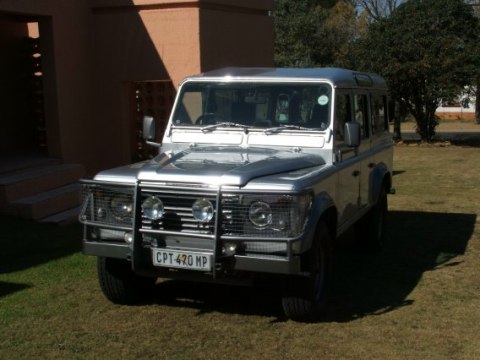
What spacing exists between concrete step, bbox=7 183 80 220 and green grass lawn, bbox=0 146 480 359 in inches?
26.3

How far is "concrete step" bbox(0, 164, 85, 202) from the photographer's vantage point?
895cm

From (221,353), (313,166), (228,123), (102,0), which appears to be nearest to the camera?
(221,353)

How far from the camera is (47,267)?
6.71 metres

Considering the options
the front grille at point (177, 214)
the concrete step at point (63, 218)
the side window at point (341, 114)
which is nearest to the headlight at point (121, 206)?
the front grille at point (177, 214)

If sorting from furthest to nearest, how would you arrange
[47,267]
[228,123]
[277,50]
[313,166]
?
[277,50] < [47,267] < [228,123] < [313,166]

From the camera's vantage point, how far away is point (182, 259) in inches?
187

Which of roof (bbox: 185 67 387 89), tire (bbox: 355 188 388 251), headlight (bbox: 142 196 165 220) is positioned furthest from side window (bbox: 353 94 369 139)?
headlight (bbox: 142 196 165 220)

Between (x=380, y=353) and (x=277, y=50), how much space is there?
2271 centimetres

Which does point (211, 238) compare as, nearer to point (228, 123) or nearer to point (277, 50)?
point (228, 123)

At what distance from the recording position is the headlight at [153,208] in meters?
4.84

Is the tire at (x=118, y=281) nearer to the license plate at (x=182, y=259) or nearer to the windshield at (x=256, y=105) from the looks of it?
the license plate at (x=182, y=259)

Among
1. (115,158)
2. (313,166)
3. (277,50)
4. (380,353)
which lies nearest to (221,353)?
(380,353)

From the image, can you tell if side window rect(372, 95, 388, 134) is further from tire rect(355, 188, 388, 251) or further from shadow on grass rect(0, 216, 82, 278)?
shadow on grass rect(0, 216, 82, 278)

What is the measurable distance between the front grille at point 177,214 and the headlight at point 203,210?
0.08ft
